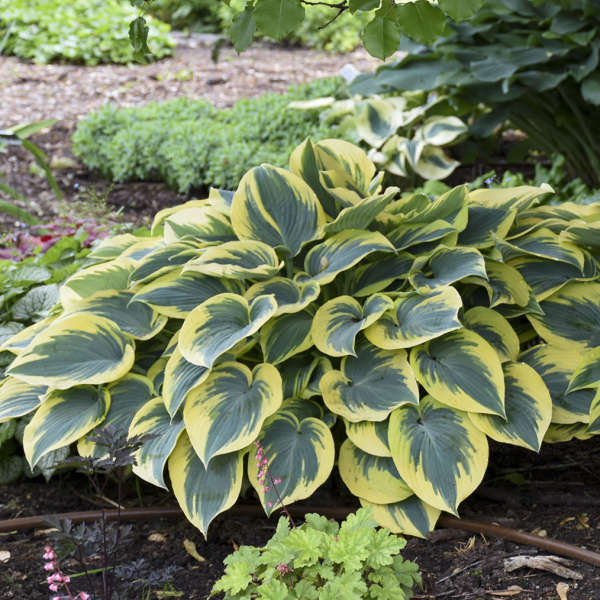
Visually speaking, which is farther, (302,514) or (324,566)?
(302,514)

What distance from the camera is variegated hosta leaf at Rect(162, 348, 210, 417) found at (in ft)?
6.57

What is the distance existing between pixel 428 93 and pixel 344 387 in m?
→ 4.26

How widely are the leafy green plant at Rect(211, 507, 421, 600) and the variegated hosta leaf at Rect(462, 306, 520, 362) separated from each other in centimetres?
83

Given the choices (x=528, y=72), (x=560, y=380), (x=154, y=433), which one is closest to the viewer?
(x=154, y=433)

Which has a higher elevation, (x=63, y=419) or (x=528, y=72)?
(x=528, y=72)

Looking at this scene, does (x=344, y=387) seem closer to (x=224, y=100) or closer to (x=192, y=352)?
(x=192, y=352)

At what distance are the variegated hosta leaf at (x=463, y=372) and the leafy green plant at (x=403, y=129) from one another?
3.28 meters

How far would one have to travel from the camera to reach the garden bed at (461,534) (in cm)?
179

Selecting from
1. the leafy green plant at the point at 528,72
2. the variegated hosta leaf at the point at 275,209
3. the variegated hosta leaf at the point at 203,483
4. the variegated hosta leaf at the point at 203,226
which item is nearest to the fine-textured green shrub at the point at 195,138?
the leafy green plant at the point at 528,72

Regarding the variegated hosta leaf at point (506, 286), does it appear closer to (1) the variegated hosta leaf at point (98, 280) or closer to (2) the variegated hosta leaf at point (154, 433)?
(2) the variegated hosta leaf at point (154, 433)

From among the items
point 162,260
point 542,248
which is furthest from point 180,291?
point 542,248

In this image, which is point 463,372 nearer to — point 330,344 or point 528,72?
point 330,344

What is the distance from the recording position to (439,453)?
6.37 feet

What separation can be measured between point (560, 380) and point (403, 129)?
3.81 meters
